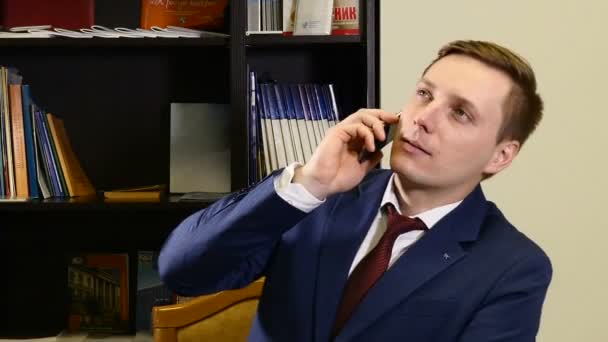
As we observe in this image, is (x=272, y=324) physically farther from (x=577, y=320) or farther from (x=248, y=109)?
(x=577, y=320)

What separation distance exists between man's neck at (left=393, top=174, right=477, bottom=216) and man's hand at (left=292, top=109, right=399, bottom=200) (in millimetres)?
89

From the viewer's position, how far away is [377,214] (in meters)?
1.35

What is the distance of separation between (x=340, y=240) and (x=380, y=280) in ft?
0.38

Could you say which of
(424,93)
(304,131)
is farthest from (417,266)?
(304,131)

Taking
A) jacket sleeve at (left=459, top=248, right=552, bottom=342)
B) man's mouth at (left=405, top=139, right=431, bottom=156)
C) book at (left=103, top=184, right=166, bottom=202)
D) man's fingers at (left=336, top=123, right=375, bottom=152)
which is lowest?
jacket sleeve at (left=459, top=248, right=552, bottom=342)

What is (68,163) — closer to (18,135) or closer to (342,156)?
(18,135)

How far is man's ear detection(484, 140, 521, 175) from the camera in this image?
1299mm

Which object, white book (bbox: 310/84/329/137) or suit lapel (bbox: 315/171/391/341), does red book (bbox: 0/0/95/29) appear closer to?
white book (bbox: 310/84/329/137)

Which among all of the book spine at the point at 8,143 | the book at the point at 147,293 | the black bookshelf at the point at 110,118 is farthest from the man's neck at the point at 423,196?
the book spine at the point at 8,143

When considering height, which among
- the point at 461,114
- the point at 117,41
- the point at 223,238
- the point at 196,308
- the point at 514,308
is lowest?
the point at 196,308

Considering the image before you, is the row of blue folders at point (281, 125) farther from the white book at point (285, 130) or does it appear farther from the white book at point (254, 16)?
the white book at point (254, 16)

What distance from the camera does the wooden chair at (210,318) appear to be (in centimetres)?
166

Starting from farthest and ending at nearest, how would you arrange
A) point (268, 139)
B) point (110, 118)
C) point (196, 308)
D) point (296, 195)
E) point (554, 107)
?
point (110, 118) → point (268, 139) → point (554, 107) → point (196, 308) → point (296, 195)

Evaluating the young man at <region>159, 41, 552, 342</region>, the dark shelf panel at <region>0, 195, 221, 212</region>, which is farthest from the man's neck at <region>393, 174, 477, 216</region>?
the dark shelf panel at <region>0, 195, 221, 212</region>
